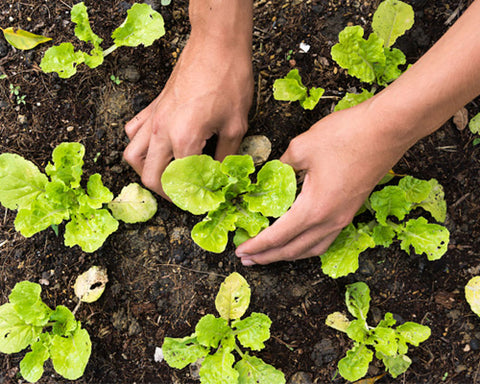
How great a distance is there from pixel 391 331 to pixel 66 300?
57.7 inches

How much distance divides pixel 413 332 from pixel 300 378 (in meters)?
0.54

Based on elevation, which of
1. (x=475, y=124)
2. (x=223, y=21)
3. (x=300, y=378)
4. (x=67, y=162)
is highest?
(x=223, y=21)

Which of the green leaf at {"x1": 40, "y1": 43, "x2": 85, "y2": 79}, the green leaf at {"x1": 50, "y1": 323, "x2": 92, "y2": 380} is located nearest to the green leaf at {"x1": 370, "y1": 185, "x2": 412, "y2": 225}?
the green leaf at {"x1": 50, "y1": 323, "x2": 92, "y2": 380}

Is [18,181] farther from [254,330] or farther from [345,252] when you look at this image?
[345,252]

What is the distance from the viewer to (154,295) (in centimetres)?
198

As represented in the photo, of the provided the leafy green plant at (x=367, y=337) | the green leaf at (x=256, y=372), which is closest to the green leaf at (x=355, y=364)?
the leafy green plant at (x=367, y=337)

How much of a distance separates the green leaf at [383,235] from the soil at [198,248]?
12 centimetres

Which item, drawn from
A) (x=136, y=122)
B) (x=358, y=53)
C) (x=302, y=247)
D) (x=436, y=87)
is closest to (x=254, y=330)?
(x=302, y=247)

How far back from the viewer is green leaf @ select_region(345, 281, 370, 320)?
1.92 m

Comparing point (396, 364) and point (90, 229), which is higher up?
point (90, 229)

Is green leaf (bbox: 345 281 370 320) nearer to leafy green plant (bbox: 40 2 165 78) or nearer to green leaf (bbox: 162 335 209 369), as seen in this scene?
green leaf (bbox: 162 335 209 369)

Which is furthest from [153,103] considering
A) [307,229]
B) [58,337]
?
[58,337]

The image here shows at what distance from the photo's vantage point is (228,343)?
6.07ft

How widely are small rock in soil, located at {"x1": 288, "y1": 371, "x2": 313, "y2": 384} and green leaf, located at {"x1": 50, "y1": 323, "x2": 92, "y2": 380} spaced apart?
0.90 metres
